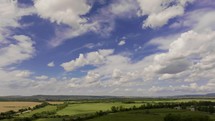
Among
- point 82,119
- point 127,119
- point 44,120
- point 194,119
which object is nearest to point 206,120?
point 194,119

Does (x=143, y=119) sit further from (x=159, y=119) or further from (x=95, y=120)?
(x=95, y=120)

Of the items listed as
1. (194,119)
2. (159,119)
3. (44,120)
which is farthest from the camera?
(44,120)

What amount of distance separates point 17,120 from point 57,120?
25753 mm

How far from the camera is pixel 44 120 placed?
19312 centimetres

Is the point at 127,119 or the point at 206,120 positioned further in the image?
the point at 127,119

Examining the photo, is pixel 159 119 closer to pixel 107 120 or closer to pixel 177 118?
pixel 177 118

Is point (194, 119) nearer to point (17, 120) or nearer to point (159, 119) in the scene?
point (159, 119)

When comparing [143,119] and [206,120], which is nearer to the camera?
[206,120]

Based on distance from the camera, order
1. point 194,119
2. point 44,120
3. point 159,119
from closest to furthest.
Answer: point 194,119
point 159,119
point 44,120

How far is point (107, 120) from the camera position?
181 m

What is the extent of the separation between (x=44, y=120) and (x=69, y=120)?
1570 centimetres

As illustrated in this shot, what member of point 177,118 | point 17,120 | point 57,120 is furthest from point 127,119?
point 17,120

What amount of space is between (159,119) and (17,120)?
8939 centimetres

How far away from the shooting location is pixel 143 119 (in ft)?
582
